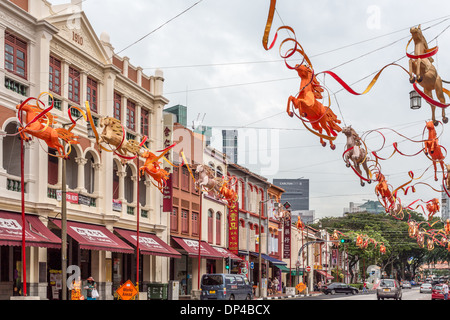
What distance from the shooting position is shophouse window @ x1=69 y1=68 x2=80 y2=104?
1246 inches

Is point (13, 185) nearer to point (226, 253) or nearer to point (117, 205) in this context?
point (117, 205)

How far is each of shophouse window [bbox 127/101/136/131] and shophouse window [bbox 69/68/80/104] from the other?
5.76 m

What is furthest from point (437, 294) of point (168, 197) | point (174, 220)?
point (168, 197)

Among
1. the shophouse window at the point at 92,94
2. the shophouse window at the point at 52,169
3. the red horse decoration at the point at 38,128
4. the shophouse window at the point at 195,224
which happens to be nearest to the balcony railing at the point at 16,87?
the shophouse window at the point at 52,169

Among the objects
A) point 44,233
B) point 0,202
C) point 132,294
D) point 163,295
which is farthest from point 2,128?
point 163,295

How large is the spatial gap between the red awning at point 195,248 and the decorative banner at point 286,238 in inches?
720

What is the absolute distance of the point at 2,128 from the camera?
86.7ft

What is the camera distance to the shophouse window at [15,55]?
27.0m

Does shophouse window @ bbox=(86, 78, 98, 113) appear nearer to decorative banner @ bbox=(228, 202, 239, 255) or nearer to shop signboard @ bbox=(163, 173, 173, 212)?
shop signboard @ bbox=(163, 173, 173, 212)

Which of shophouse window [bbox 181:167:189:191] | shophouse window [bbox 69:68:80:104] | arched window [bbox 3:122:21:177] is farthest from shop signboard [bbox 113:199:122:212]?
shophouse window [bbox 181:167:189:191]

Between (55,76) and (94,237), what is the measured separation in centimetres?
793

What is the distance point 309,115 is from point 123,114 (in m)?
24.3

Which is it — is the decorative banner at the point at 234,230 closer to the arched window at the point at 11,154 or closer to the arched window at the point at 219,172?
the arched window at the point at 219,172

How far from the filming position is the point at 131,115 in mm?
38281
